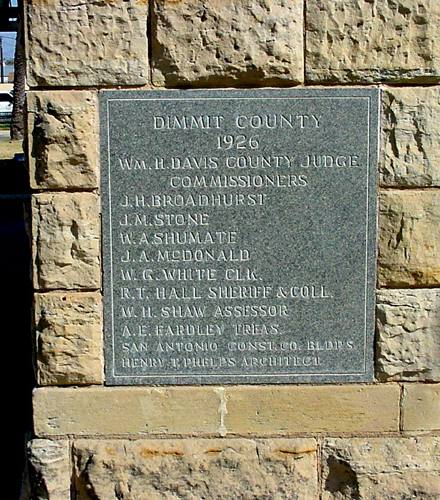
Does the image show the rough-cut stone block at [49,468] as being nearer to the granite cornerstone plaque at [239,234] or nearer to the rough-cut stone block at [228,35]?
the granite cornerstone plaque at [239,234]

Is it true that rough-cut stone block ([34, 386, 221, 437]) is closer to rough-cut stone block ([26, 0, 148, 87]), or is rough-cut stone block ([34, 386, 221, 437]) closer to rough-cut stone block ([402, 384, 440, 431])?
rough-cut stone block ([402, 384, 440, 431])

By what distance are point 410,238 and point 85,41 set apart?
1481 millimetres

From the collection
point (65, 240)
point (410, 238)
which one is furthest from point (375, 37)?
point (65, 240)

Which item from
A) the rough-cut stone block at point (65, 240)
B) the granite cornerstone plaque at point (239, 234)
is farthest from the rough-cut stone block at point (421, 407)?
the rough-cut stone block at point (65, 240)

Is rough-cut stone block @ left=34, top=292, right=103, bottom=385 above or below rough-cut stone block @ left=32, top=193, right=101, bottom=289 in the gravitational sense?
below

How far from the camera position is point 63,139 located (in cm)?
310

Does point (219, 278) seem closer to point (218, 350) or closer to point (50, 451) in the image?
point (218, 350)

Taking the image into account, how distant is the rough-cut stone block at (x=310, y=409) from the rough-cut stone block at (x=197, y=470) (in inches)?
3.1

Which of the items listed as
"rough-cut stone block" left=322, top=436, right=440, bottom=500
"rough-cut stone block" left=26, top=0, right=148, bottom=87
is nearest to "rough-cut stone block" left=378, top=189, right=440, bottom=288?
"rough-cut stone block" left=322, top=436, right=440, bottom=500

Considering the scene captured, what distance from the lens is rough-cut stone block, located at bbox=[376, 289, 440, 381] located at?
10.6 feet

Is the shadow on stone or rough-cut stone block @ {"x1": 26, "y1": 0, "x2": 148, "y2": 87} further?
the shadow on stone

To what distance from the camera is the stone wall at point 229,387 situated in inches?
121

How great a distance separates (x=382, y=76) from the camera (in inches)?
123

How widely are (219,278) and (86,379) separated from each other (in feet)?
2.20
